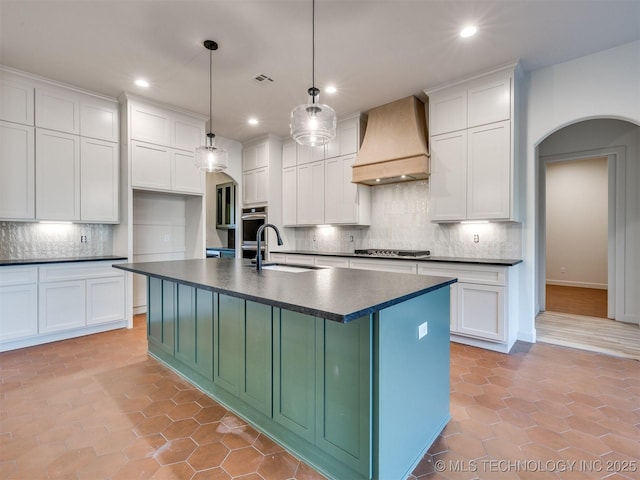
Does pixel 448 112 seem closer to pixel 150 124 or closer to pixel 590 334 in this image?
pixel 590 334

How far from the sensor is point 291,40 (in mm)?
2867

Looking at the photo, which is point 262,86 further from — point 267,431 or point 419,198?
point 267,431

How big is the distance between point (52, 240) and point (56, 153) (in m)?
1.08

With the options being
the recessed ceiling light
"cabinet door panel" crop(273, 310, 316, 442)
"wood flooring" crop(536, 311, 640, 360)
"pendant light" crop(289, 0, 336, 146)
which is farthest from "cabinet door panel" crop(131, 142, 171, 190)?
"wood flooring" crop(536, 311, 640, 360)

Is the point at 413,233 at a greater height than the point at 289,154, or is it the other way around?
the point at 289,154

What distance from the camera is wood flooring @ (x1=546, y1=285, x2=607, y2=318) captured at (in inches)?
189

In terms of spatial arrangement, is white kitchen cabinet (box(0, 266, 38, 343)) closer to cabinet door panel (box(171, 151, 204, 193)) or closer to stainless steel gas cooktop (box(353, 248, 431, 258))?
cabinet door panel (box(171, 151, 204, 193))

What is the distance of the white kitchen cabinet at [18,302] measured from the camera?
128 inches

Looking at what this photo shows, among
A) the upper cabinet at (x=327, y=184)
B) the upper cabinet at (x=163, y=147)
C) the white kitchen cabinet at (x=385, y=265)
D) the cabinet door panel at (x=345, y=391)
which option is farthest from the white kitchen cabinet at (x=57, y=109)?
the cabinet door panel at (x=345, y=391)

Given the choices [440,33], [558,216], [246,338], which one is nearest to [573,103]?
[440,33]

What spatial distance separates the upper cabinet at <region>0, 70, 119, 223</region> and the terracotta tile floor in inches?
67.0

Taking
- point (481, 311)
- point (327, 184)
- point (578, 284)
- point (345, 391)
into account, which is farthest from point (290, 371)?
point (578, 284)

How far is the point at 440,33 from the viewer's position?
9.09ft

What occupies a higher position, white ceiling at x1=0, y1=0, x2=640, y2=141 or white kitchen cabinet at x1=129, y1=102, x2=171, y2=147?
white ceiling at x1=0, y1=0, x2=640, y2=141
